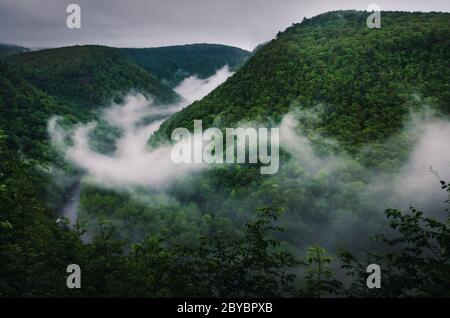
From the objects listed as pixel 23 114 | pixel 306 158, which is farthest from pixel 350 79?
pixel 23 114

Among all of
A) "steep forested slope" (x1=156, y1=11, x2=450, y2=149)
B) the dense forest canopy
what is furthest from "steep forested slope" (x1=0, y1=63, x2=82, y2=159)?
"steep forested slope" (x1=156, y1=11, x2=450, y2=149)

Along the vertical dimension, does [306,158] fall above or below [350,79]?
below

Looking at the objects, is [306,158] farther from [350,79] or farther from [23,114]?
[23,114]

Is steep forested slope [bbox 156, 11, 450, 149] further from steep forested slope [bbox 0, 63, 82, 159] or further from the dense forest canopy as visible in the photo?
steep forested slope [bbox 0, 63, 82, 159]

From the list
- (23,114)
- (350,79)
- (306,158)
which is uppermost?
(350,79)

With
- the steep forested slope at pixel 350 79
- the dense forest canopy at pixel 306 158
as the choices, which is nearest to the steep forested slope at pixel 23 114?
the dense forest canopy at pixel 306 158

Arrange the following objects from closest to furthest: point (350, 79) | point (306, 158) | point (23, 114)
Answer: point (306, 158), point (350, 79), point (23, 114)

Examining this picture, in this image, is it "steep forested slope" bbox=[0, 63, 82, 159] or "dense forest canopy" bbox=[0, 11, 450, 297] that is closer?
"dense forest canopy" bbox=[0, 11, 450, 297]

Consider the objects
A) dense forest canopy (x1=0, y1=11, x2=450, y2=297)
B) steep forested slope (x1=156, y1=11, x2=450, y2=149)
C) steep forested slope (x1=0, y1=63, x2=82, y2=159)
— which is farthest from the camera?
steep forested slope (x1=0, y1=63, x2=82, y2=159)

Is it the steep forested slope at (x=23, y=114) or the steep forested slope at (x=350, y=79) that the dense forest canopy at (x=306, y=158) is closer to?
the steep forested slope at (x=350, y=79)
